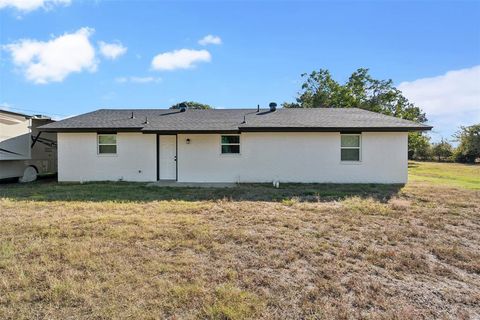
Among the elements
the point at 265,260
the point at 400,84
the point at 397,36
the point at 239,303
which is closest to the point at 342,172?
the point at 397,36

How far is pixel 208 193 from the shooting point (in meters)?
9.95

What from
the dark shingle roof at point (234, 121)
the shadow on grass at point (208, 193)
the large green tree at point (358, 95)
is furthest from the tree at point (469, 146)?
the shadow on grass at point (208, 193)

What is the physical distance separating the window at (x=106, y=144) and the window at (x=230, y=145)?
4870 millimetres

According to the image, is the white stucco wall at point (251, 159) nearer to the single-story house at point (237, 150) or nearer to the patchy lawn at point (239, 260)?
the single-story house at point (237, 150)

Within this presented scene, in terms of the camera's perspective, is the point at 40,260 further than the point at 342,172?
No

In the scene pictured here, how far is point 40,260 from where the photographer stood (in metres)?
4.12

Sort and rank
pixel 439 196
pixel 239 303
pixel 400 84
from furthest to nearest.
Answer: pixel 400 84
pixel 439 196
pixel 239 303

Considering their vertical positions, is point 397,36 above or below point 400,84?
below

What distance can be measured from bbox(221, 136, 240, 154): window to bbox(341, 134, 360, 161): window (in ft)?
14.7

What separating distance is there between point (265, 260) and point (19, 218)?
18.7 ft

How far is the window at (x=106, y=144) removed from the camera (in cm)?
1303

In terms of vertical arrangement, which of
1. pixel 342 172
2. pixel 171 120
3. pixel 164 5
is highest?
pixel 164 5

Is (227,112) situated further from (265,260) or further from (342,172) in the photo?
(265,260)

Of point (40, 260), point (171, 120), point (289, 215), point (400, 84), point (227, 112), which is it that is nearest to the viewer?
point (40, 260)
